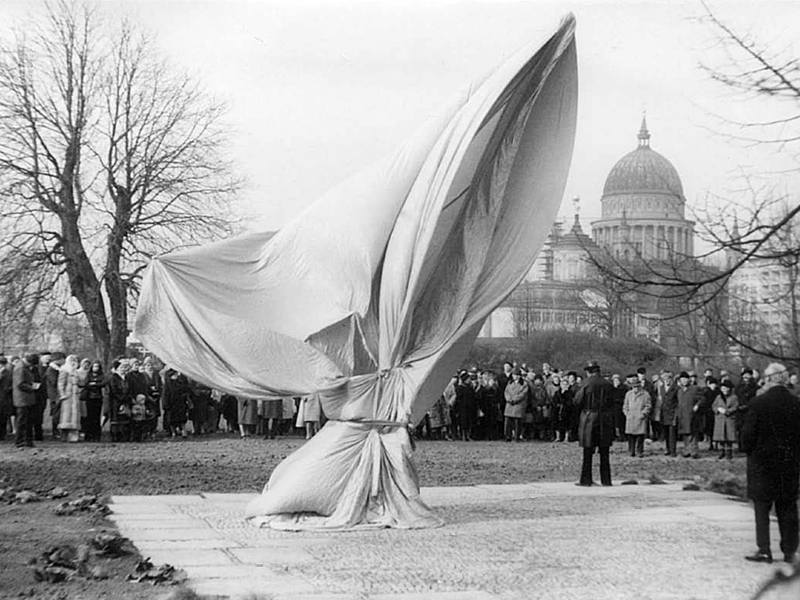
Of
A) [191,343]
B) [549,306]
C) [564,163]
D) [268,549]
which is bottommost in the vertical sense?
[268,549]

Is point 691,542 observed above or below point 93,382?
below

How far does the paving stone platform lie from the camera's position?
8.73 meters

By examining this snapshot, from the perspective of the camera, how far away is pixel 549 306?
6419cm

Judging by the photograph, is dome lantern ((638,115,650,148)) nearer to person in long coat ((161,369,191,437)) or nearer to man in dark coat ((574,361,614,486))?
man in dark coat ((574,361,614,486))

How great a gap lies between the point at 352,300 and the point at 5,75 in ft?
71.0

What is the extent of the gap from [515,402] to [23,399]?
1158 cm

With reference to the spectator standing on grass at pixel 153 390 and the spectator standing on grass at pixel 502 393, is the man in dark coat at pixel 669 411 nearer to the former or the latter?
the spectator standing on grass at pixel 502 393

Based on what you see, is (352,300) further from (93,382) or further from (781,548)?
(93,382)

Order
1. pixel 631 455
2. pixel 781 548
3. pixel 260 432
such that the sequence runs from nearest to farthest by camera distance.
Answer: pixel 781 548
pixel 631 455
pixel 260 432

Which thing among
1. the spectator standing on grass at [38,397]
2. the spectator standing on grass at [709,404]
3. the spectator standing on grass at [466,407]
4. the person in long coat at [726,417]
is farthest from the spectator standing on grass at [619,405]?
the spectator standing on grass at [38,397]

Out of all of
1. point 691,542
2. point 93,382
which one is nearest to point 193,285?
point 691,542

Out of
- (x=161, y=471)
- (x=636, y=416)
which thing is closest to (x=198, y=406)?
(x=161, y=471)

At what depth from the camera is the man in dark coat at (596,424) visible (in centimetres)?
1694

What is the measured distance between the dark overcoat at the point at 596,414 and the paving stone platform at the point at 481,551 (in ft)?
7.56
